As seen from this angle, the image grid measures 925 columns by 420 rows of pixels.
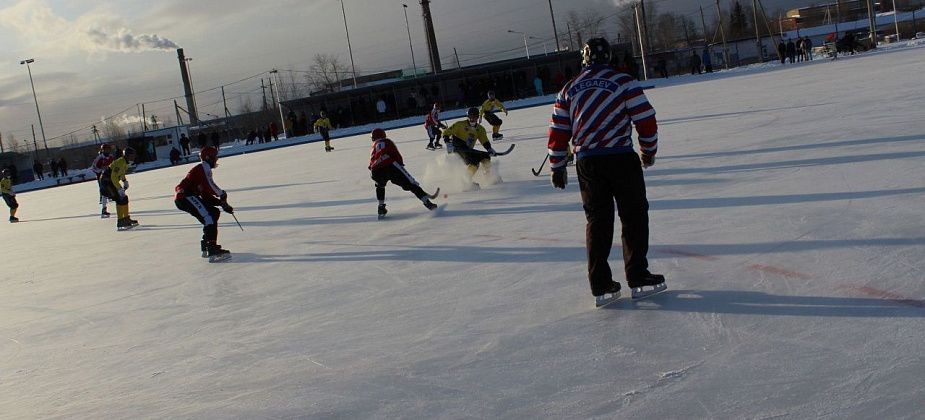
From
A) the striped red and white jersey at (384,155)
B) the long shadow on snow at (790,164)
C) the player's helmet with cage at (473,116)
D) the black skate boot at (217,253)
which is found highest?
the player's helmet with cage at (473,116)

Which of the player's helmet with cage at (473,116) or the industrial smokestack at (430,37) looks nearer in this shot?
the player's helmet with cage at (473,116)

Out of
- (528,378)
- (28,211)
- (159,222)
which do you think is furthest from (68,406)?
(28,211)

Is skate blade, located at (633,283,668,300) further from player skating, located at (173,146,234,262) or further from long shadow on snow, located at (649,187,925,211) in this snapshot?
player skating, located at (173,146,234,262)

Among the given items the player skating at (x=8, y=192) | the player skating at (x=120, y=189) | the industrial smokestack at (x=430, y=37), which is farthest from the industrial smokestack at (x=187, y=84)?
the player skating at (x=120, y=189)

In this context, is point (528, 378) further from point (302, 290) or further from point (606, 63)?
point (302, 290)

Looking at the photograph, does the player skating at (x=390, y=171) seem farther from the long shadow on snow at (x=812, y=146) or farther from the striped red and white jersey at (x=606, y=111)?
the striped red and white jersey at (x=606, y=111)

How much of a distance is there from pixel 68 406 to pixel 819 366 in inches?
137

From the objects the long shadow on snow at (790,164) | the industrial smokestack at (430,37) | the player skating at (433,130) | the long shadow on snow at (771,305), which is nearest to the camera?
the long shadow on snow at (771,305)

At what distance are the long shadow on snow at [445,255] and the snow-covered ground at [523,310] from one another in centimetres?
4

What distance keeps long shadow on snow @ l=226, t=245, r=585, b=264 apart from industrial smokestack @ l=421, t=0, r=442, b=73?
47.8 m

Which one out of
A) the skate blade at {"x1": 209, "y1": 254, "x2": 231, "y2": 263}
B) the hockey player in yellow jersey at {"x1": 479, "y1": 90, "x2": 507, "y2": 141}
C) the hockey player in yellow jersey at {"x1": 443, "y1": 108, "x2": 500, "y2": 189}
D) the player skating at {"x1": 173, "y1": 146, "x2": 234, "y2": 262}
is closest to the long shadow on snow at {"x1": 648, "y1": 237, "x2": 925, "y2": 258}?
the skate blade at {"x1": 209, "y1": 254, "x2": 231, "y2": 263}

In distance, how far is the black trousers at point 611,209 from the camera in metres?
4.20

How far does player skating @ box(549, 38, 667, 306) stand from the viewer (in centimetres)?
419

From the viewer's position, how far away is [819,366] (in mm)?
3029
